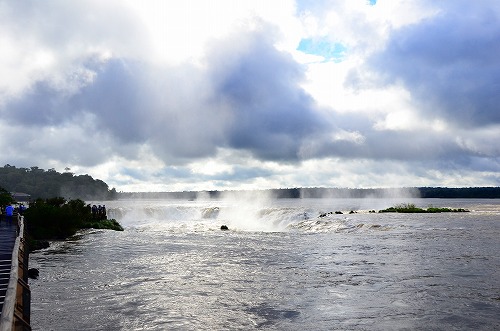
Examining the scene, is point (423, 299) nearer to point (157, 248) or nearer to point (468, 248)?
point (468, 248)

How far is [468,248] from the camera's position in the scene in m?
31.8

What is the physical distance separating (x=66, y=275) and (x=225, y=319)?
1188 cm

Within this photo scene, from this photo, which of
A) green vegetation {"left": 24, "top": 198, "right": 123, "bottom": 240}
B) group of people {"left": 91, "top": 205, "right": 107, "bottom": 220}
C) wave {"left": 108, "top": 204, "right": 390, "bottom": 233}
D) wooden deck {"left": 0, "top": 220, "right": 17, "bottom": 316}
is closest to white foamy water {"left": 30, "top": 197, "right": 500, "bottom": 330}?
wooden deck {"left": 0, "top": 220, "right": 17, "bottom": 316}

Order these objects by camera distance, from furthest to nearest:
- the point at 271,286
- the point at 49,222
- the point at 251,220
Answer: the point at 251,220 < the point at 49,222 < the point at 271,286

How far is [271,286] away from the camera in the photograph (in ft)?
66.6

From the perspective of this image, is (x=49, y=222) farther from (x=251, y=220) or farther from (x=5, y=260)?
(x=251, y=220)

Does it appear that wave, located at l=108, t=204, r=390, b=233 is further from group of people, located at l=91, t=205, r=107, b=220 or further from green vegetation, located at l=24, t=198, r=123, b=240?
green vegetation, located at l=24, t=198, r=123, b=240

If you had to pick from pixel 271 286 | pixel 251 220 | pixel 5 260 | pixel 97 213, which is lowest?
pixel 271 286

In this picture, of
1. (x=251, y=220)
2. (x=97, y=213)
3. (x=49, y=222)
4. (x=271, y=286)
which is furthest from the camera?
(x=251, y=220)

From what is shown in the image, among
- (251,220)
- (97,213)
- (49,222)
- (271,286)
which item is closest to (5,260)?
(271,286)

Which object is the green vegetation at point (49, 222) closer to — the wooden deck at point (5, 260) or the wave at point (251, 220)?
the wooden deck at point (5, 260)

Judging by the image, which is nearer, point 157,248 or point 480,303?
point 480,303

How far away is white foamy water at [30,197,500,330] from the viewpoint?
14789 mm

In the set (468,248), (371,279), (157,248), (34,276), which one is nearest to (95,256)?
(157,248)
